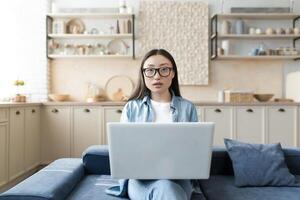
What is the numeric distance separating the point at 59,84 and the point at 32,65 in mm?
433

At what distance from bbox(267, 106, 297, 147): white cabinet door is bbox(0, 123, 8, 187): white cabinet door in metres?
2.98

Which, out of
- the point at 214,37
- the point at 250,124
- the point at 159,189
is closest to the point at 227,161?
the point at 159,189

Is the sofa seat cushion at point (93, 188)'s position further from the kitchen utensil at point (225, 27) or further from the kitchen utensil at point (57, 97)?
the kitchen utensil at point (225, 27)

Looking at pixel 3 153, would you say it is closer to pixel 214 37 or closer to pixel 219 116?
pixel 219 116

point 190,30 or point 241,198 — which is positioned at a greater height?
point 190,30

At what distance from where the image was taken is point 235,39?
5.00 metres

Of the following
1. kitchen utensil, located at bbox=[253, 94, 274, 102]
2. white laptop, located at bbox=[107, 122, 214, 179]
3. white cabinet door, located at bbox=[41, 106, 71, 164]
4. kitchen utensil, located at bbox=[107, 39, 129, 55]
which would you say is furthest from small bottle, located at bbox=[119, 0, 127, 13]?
white laptop, located at bbox=[107, 122, 214, 179]

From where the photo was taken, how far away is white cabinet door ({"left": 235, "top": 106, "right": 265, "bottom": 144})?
14.7ft

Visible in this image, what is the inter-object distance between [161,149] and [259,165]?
3.05 ft

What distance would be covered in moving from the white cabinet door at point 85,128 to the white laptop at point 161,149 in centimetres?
305

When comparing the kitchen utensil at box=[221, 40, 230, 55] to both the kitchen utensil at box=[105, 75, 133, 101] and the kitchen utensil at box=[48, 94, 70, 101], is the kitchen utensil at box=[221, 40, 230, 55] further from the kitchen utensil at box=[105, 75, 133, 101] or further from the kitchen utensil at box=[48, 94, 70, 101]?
the kitchen utensil at box=[48, 94, 70, 101]

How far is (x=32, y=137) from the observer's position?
425 cm

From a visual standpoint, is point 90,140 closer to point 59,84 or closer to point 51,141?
point 51,141

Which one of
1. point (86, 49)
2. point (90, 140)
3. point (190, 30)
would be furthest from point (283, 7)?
point (90, 140)
